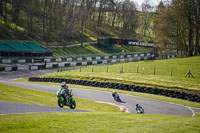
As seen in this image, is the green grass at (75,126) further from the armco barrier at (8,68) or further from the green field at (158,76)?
the armco barrier at (8,68)

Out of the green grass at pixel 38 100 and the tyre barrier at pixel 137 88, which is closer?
the green grass at pixel 38 100

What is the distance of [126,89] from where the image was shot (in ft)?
106

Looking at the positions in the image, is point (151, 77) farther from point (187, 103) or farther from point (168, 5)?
point (168, 5)

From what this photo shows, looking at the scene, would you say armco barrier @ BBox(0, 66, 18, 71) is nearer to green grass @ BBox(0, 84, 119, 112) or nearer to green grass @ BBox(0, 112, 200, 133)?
green grass @ BBox(0, 84, 119, 112)

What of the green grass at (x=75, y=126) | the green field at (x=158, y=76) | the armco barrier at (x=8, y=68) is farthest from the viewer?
the armco barrier at (x=8, y=68)

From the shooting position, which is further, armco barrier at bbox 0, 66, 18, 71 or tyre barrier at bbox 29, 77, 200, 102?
armco barrier at bbox 0, 66, 18, 71

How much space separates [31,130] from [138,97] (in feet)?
63.1

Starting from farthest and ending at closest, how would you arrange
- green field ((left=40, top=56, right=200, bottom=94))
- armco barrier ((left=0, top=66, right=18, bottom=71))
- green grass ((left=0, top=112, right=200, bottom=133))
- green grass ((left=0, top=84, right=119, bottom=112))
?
armco barrier ((left=0, top=66, right=18, bottom=71))
green field ((left=40, top=56, right=200, bottom=94))
green grass ((left=0, top=84, right=119, bottom=112))
green grass ((left=0, top=112, right=200, bottom=133))

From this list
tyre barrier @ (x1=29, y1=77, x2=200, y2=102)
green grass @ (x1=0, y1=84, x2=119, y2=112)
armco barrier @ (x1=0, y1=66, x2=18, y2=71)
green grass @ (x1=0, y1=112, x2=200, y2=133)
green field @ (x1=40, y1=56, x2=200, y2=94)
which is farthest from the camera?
armco barrier @ (x1=0, y1=66, x2=18, y2=71)

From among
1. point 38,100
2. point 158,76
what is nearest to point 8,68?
point 158,76

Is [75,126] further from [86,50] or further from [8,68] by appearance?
[86,50]

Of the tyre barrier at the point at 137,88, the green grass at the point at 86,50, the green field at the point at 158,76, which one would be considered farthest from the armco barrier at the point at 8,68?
the green grass at the point at 86,50

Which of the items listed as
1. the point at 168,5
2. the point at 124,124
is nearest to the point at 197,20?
the point at 168,5

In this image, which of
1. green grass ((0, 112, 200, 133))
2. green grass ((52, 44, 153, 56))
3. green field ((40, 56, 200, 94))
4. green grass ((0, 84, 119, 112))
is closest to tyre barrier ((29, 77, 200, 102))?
green field ((40, 56, 200, 94))
